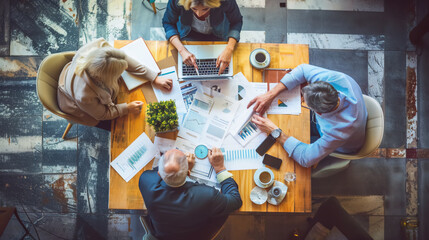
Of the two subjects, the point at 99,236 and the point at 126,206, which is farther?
the point at 99,236

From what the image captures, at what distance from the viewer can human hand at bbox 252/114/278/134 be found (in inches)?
71.1

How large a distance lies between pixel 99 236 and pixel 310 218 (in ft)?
6.87

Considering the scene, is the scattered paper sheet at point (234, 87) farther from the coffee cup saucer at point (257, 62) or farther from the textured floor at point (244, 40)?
the textured floor at point (244, 40)

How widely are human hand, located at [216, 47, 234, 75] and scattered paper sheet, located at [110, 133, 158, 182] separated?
0.72m

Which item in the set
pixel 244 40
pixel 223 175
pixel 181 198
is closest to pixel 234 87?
pixel 223 175

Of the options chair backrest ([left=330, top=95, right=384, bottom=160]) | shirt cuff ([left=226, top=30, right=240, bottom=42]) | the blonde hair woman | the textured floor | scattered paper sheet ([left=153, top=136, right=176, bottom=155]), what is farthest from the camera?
the textured floor

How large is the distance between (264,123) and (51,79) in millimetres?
1520

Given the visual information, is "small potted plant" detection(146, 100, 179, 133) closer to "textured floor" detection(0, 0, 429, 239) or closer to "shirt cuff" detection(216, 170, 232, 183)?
"shirt cuff" detection(216, 170, 232, 183)

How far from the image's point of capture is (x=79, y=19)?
2744 millimetres

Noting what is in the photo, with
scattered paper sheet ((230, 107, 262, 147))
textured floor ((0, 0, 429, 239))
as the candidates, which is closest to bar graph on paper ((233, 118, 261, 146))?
scattered paper sheet ((230, 107, 262, 147))

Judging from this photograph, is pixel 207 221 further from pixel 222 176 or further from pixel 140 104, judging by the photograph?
pixel 140 104

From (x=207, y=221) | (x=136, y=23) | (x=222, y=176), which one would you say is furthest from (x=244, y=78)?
(x=136, y=23)

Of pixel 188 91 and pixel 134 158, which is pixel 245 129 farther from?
pixel 134 158

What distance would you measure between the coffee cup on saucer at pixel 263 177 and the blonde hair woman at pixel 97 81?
86 centimetres
